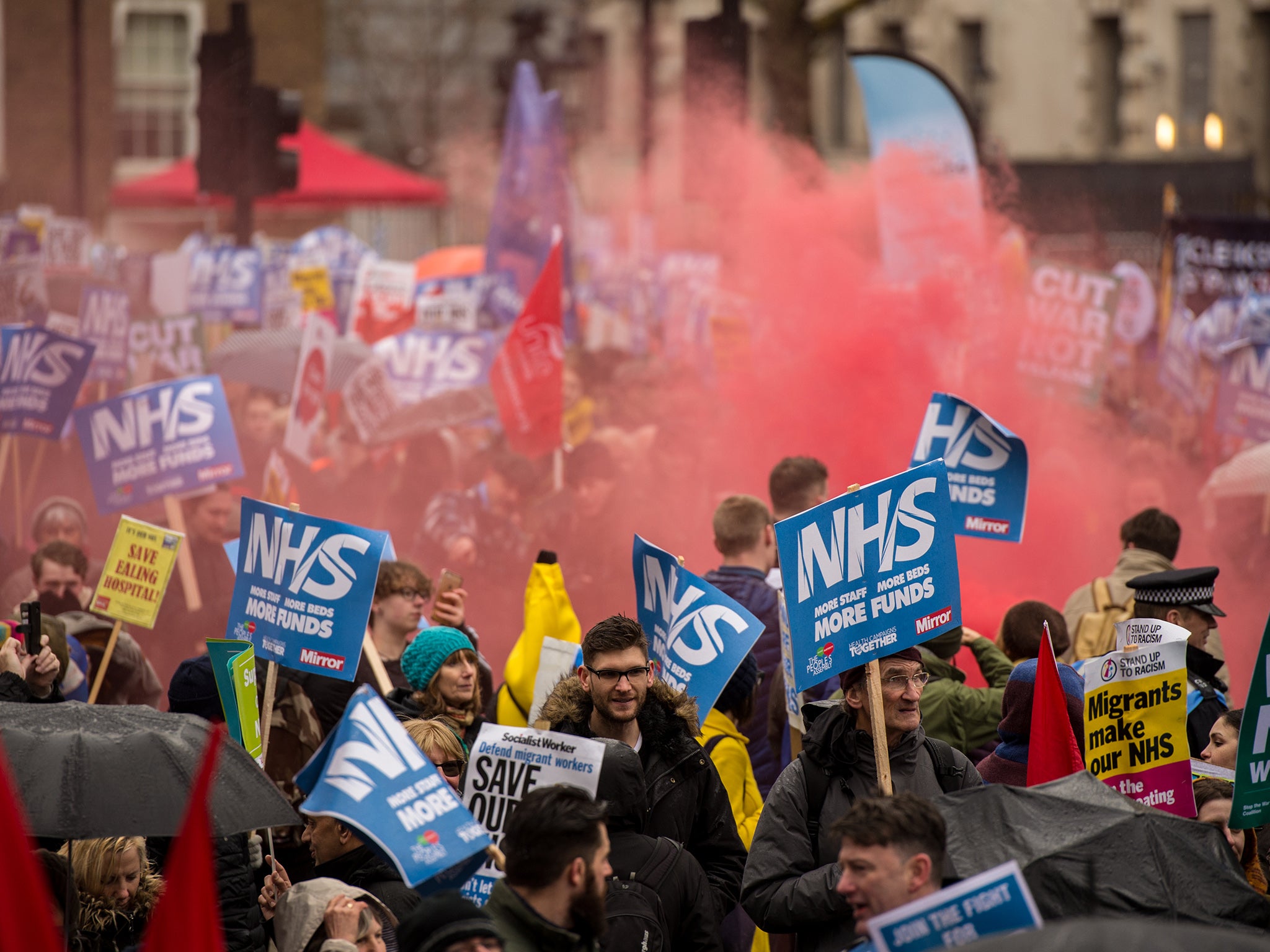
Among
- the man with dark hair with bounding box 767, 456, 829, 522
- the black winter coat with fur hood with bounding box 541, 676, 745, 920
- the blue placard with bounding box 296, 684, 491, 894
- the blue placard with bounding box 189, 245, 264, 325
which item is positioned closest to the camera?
the blue placard with bounding box 296, 684, 491, 894

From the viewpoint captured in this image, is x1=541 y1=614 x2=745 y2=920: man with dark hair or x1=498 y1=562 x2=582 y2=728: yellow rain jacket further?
x1=498 y1=562 x2=582 y2=728: yellow rain jacket

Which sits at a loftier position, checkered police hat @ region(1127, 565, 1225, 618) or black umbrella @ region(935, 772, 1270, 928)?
checkered police hat @ region(1127, 565, 1225, 618)

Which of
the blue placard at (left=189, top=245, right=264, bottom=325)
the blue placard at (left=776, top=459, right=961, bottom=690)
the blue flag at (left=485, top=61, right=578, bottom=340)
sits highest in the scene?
the blue flag at (left=485, top=61, right=578, bottom=340)

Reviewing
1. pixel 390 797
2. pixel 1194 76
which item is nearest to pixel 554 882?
pixel 390 797

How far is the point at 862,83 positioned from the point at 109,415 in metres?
7.38

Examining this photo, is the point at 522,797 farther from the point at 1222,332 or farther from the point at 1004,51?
the point at 1004,51

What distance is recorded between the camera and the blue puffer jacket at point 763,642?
6.01m

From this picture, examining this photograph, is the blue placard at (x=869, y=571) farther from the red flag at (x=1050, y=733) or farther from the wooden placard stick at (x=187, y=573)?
the wooden placard stick at (x=187, y=573)

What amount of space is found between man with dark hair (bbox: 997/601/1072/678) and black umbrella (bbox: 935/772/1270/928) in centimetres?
204

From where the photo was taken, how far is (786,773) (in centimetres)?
423

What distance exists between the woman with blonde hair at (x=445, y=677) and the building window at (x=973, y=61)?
112 feet

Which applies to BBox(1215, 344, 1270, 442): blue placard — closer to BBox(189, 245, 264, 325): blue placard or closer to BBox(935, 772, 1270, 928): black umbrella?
BBox(935, 772, 1270, 928): black umbrella

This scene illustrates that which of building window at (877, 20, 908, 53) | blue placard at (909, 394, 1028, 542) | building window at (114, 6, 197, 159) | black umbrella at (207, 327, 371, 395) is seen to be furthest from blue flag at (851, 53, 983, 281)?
building window at (877, 20, 908, 53)

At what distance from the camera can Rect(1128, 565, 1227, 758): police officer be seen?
5.70 metres
